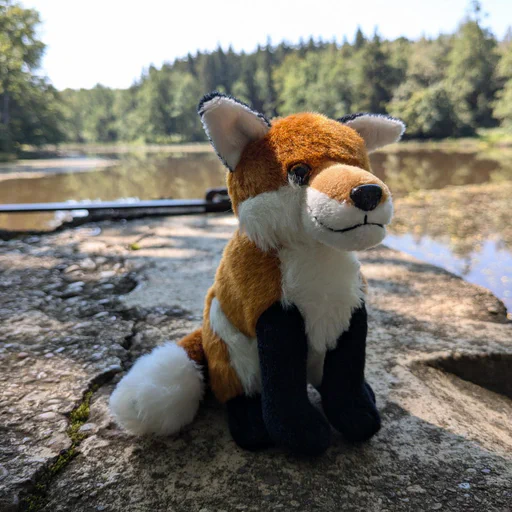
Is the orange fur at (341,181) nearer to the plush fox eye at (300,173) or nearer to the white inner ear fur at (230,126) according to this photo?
the plush fox eye at (300,173)

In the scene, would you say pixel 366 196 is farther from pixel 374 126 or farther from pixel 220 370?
pixel 220 370

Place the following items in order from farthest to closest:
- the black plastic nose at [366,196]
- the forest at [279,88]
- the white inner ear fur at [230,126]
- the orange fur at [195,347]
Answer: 1. the forest at [279,88]
2. the orange fur at [195,347]
3. the white inner ear fur at [230,126]
4. the black plastic nose at [366,196]

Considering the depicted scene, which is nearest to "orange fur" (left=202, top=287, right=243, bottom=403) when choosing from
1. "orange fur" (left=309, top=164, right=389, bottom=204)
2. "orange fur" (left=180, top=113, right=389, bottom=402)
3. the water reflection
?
"orange fur" (left=180, top=113, right=389, bottom=402)

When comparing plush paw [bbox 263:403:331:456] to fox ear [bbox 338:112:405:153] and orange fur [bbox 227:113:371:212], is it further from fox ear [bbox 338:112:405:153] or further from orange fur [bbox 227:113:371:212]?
fox ear [bbox 338:112:405:153]

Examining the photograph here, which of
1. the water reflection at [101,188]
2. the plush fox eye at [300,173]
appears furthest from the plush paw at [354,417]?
the water reflection at [101,188]

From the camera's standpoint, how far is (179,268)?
7.55 feet

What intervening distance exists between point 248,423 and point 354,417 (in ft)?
0.87

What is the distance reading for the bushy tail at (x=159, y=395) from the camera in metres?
0.97

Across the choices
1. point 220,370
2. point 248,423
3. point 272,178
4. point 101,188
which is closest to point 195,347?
point 220,370

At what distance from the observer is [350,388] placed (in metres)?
1.00

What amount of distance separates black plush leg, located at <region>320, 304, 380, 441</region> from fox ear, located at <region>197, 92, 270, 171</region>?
49 centimetres

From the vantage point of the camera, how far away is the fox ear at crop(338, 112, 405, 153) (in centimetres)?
100

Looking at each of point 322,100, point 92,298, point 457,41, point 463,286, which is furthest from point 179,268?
point 457,41

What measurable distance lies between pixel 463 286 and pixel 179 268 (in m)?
1.56
